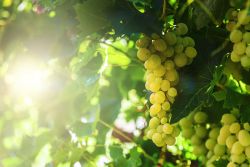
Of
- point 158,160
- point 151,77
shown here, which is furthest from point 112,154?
point 151,77

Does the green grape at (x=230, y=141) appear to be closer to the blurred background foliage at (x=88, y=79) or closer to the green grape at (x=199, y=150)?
the blurred background foliage at (x=88, y=79)

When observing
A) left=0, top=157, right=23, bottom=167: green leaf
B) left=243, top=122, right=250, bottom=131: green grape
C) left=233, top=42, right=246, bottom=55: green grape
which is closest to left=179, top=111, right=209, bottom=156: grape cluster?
left=243, top=122, right=250, bottom=131: green grape

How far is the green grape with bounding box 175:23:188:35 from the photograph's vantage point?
96cm

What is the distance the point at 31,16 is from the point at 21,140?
17.1 inches

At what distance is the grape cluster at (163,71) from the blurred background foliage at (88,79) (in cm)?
2

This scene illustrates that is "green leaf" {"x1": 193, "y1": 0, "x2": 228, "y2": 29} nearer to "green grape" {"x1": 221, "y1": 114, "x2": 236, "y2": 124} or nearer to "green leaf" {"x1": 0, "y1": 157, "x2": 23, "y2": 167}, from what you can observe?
"green grape" {"x1": 221, "y1": 114, "x2": 236, "y2": 124}

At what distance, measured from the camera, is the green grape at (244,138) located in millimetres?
962

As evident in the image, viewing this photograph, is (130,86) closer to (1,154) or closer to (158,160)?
(158,160)

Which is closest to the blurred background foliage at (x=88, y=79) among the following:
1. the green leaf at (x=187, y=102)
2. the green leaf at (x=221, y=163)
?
the green leaf at (x=187, y=102)

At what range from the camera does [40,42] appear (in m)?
1.66

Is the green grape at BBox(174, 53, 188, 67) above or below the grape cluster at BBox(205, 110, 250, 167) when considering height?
above

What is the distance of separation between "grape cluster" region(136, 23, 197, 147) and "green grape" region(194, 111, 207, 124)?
0.27 metres

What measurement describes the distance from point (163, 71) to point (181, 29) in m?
0.09

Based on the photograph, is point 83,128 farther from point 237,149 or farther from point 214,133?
point 237,149
